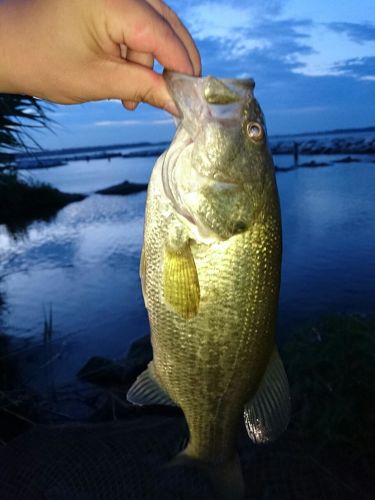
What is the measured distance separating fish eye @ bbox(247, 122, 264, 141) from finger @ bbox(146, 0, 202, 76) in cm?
33

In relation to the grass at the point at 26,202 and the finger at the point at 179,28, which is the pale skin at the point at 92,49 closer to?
the finger at the point at 179,28

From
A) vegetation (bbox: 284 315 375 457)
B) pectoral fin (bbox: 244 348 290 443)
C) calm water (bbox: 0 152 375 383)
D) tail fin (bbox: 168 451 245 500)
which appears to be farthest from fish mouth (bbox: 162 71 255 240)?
calm water (bbox: 0 152 375 383)

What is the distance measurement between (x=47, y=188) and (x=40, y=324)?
55.9 ft

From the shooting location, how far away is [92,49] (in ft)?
5.98

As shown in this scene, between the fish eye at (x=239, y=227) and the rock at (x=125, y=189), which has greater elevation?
the fish eye at (x=239, y=227)

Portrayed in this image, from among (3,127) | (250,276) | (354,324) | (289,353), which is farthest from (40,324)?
(250,276)

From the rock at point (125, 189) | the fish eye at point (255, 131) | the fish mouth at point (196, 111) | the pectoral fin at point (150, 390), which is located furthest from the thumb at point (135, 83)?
the rock at point (125, 189)

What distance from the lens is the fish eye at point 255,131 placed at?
6.09 ft

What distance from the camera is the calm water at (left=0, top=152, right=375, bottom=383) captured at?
7.89 meters

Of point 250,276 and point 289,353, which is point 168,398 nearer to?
point 250,276

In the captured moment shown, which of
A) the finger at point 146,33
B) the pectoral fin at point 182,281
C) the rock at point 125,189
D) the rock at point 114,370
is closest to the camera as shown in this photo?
the finger at point 146,33

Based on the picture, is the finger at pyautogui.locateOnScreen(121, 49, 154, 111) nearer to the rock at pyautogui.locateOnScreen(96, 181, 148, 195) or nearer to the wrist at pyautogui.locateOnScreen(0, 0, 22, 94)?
the wrist at pyautogui.locateOnScreen(0, 0, 22, 94)

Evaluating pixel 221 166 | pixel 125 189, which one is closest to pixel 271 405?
pixel 221 166

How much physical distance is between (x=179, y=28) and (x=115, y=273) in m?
9.32
